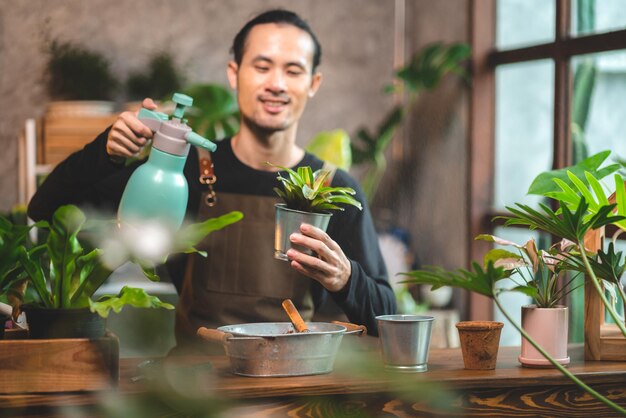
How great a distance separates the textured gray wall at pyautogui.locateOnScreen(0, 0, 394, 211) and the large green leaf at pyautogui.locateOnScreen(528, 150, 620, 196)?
11.0ft

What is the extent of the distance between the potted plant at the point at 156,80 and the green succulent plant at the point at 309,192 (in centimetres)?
319

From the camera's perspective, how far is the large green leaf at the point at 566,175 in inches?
73.2

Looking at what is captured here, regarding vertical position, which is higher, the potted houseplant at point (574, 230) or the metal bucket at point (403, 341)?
the potted houseplant at point (574, 230)

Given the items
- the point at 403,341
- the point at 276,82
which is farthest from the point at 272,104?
the point at 403,341

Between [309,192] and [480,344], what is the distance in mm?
473

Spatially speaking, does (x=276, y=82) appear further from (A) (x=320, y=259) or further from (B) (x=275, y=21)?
(A) (x=320, y=259)

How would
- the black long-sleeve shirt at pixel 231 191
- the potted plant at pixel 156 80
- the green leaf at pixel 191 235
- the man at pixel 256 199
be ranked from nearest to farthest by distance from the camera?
the green leaf at pixel 191 235 → the black long-sleeve shirt at pixel 231 191 → the man at pixel 256 199 → the potted plant at pixel 156 80

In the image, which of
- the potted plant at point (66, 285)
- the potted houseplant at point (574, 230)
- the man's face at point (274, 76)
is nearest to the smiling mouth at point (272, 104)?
the man's face at point (274, 76)

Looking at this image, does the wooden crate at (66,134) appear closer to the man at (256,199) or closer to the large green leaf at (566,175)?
the man at (256,199)

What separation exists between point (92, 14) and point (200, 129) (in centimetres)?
108

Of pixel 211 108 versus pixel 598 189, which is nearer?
pixel 598 189

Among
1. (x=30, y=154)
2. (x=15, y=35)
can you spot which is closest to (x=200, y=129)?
(x=30, y=154)

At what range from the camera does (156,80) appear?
485 cm

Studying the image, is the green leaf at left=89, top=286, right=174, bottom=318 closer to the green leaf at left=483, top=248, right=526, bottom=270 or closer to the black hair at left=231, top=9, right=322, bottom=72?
the green leaf at left=483, top=248, right=526, bottom=270
